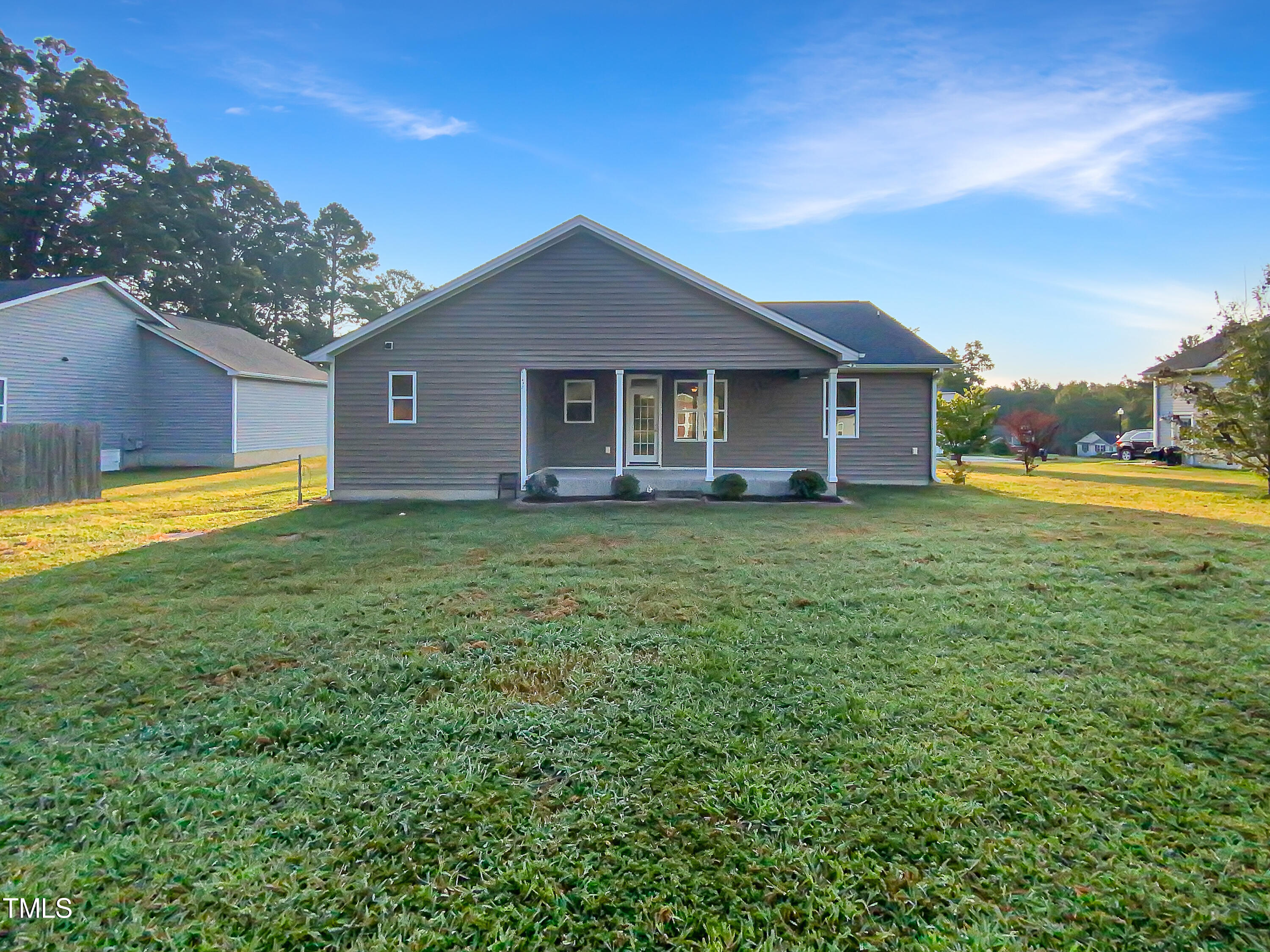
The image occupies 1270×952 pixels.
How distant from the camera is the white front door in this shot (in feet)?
55.0

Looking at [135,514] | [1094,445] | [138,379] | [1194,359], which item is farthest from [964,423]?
[1094,445]

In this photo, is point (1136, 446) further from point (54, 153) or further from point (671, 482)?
point (54, 153)

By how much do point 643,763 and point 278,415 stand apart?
91.6 ft

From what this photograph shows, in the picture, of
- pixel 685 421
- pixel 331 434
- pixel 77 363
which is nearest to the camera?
pixel 331 434

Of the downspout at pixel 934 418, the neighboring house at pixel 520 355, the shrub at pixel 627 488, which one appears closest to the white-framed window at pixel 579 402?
the neighboring house at pixel 520 355

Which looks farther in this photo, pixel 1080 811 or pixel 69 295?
pixel 69 295

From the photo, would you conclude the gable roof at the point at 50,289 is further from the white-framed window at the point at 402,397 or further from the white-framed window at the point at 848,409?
the white-framed window at the point at 848,409

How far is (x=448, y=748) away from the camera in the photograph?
3.38 meters

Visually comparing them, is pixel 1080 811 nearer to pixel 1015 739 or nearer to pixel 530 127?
pixel 1015 739

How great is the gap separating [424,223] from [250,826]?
82.7 ft

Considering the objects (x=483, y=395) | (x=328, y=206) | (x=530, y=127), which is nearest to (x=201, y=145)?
(x=328, y=206)

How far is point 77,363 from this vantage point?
69.3 ft

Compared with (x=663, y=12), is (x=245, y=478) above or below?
below

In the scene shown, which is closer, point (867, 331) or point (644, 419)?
point (644, 419)
